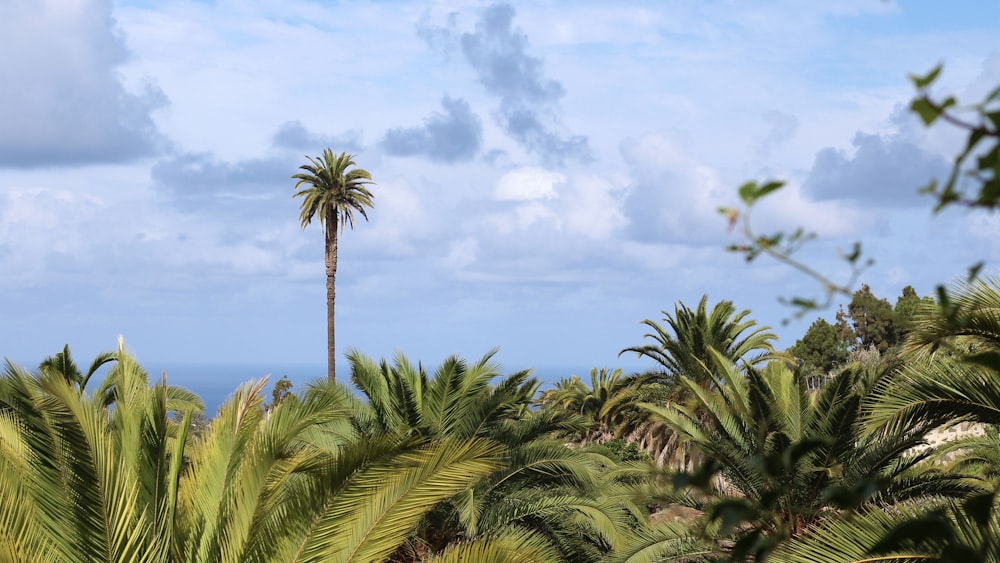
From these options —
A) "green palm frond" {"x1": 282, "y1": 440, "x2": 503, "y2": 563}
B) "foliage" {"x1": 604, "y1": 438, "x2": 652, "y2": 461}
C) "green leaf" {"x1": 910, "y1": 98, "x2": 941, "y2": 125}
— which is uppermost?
"green leaf" {"x1": 910, "y1": 98, "x2": 941, "y2": 125}

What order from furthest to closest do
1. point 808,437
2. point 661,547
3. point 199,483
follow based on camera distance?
1. point 808,437
2. point 661,547
3. point 199,483

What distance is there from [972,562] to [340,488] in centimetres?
646

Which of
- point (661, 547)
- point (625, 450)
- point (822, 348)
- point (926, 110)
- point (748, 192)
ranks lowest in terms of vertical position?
point (661, 547)

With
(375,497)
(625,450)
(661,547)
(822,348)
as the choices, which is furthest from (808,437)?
(822,348)

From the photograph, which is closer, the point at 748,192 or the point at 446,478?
the point at 748,192

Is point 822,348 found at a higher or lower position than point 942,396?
higher

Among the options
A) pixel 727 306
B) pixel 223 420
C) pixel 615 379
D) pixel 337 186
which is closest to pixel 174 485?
pixel 223 420

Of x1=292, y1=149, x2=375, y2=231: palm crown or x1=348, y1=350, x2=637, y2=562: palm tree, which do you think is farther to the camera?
x1=292, y1=149, x2=375, y2=231: palm crown

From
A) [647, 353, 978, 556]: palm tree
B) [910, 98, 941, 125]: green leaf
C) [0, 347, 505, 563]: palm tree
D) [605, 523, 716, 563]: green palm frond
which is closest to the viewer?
[910, 98, 941, 125]: green leaf

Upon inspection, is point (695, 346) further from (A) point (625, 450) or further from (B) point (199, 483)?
(B) point (199, 483)

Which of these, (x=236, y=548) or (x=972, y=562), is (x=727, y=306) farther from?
(x=972, y=562)

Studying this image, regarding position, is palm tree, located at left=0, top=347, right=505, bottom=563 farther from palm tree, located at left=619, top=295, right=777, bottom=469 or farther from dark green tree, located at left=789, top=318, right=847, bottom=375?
dark green tree, located at left=789, top=318, right=847, bottom=375

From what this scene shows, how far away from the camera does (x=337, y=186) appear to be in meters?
43.7

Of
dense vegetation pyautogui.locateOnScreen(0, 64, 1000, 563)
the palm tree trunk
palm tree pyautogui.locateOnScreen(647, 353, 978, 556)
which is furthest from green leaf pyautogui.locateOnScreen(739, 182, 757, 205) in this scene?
the palm tree trunk
